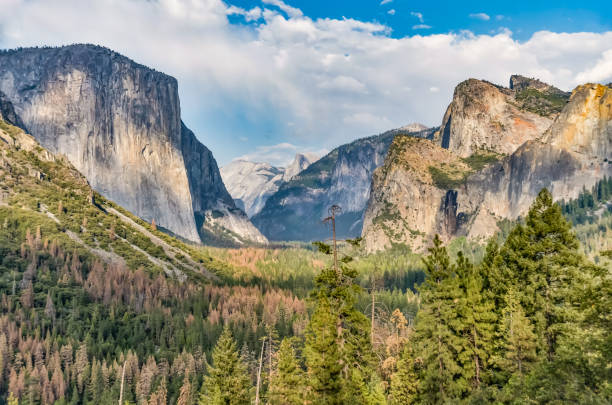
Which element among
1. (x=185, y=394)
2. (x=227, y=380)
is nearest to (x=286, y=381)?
(x=227, y=380)

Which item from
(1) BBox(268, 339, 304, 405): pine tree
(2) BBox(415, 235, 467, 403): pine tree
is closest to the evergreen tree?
(1) BBox(268, 339, 304, 405): pine tree

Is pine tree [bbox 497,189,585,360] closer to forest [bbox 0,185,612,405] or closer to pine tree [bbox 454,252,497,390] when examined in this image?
forest [bbox 0,185,612,405]

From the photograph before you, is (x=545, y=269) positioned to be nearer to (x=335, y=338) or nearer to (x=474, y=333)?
(x=474, y=333)

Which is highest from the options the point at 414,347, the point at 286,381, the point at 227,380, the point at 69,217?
the point at 69,217

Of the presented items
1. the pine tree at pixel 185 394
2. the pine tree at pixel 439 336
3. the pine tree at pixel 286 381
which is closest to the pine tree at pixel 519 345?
the pine tree at pixel 439 336

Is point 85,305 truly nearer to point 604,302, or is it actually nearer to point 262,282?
point 262,282

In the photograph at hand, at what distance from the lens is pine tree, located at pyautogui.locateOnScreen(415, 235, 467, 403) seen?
35750 mm

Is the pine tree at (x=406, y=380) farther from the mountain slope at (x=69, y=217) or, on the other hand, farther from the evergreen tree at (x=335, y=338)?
the mountain slope at (x=69, y=217)

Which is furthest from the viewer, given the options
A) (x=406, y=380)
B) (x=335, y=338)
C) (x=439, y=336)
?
(x=406, y=380)

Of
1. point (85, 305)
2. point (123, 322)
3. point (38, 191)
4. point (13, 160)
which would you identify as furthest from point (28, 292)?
point (13, 160)

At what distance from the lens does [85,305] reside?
116938 mm

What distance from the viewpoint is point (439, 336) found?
119 ft

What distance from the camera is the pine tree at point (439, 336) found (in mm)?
35750

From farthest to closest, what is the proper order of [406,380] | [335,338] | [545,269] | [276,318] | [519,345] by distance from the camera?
[276,318] < [406,380] < [545,269] < [519,345] < [335,338]
